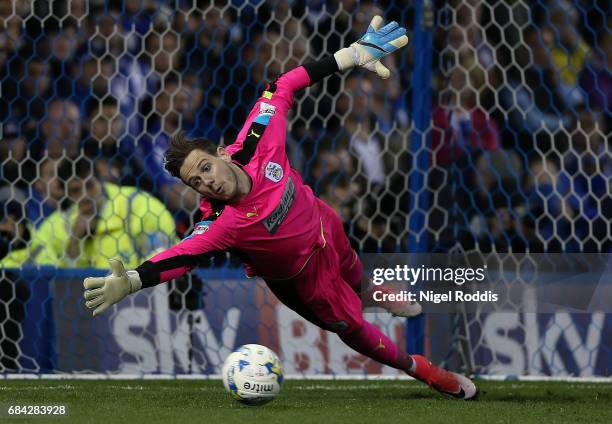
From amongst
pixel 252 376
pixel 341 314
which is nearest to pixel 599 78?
pixel 341 314

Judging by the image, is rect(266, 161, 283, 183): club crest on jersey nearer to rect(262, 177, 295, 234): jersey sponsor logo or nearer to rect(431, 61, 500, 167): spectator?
rect(262, 177, 295, 234): jersey sponsor logo

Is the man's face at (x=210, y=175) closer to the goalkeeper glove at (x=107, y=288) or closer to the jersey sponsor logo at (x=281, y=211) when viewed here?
the jersey sponsor logo at (x=281, y=211)

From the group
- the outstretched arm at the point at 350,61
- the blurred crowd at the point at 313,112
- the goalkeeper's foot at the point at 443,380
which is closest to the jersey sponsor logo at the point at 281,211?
the outstretched arm at the point at 350,61

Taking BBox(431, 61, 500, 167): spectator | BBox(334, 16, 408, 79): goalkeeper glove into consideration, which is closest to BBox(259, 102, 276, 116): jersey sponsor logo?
BBox(334, 16, 408, 79): goalkeeper glove

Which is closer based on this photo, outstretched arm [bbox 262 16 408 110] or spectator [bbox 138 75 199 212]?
outstretched arm [bbox 262 16 408 110]

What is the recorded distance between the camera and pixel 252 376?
16.1ft

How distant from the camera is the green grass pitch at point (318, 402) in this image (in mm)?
4668

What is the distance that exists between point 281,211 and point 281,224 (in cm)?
6

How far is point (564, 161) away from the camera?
7.43m

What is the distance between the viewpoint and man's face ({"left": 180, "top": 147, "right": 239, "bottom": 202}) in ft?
16.4

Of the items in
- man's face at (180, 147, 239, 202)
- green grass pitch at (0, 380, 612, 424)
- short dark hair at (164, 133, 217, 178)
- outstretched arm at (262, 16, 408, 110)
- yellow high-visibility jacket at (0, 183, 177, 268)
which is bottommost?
green grass pitch at (0, 380, 612, 424)

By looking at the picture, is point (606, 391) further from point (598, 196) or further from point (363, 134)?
point (363, 134)

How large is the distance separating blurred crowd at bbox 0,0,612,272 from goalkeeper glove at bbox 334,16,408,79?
4.47 feet

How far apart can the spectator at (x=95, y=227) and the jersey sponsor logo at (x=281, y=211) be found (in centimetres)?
203
